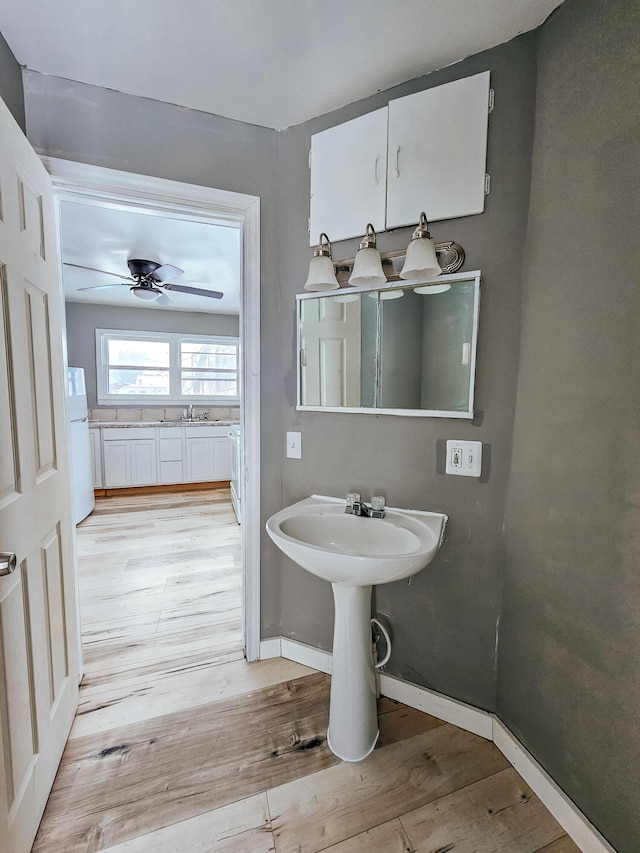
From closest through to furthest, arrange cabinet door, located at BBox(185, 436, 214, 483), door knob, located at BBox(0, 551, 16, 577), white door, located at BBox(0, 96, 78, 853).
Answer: door knob, located at BBox(0, 551, 16, 577) → white door, located at BBox(0, 96, 78, 853) → cabinet door, located at BBox(185, 436, 214, 483)

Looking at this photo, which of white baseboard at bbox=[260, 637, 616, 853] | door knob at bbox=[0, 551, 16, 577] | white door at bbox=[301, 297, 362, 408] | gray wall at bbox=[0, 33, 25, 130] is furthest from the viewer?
white door at bbox=[301, 297, 362, 408]

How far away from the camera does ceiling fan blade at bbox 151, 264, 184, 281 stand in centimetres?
319

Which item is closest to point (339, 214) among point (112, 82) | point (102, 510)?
point (112, 82)

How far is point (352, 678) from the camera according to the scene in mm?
1295

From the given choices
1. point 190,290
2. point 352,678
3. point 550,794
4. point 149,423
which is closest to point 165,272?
point 190,290

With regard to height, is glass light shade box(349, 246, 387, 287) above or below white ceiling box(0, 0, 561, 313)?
below

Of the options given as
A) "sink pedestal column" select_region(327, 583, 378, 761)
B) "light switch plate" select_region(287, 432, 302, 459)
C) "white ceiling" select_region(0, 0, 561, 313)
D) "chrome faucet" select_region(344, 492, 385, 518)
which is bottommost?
"sink pedestal column" select_region(327, 583, 378, 761)

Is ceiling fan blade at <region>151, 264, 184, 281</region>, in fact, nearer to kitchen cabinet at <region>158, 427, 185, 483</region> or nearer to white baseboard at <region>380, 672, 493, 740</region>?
kitchen cabinet at <region>158, 427, 185, 483</region>

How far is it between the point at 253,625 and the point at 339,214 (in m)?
1.88

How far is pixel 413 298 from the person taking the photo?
1.40 m

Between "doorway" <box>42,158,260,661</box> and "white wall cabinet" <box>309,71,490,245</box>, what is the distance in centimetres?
31

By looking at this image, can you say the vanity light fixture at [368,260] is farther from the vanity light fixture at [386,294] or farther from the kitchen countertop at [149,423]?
the kitchen countertop at [149,423]

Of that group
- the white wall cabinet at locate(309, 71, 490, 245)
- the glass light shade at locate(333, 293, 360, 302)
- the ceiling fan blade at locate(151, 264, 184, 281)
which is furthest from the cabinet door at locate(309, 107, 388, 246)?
the ceiling fan blade at locate(151, 264, 184, 281)

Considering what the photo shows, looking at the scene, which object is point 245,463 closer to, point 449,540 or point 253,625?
point 253,625
